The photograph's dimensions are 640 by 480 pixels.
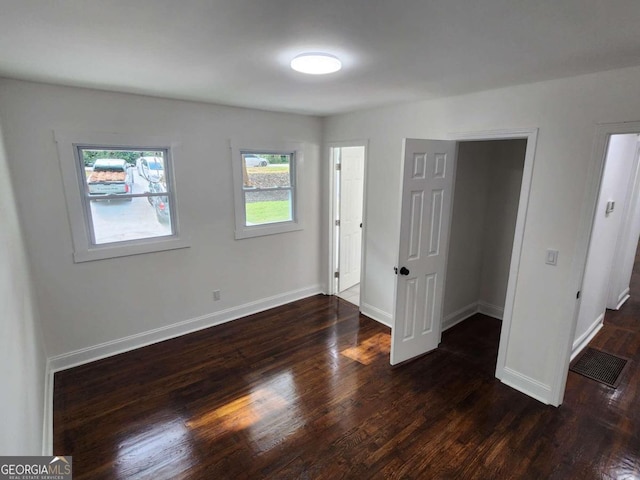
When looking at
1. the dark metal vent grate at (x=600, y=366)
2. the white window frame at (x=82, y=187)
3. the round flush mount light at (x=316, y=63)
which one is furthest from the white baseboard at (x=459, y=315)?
the white window frame at (x=82, y=187)

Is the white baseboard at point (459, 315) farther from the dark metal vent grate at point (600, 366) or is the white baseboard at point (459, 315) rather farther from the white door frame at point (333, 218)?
the dark metal vent grate at point (600, 366)

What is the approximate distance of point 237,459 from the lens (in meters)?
2.09

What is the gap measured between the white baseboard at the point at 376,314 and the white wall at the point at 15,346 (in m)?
3.13

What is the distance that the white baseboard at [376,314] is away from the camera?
152 inches

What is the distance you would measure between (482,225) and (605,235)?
114cm

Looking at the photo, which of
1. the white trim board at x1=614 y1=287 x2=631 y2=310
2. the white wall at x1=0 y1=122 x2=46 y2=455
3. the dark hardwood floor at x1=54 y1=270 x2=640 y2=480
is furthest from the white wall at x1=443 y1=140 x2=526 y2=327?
the white wall at x1=0 y1=122 x2=46 y2=455

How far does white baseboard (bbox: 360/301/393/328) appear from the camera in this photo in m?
3.86

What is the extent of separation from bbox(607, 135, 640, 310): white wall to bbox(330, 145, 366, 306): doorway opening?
307 cm

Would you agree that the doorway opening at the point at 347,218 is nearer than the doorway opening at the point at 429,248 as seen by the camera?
No

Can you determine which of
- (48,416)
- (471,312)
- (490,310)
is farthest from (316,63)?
(490,310)

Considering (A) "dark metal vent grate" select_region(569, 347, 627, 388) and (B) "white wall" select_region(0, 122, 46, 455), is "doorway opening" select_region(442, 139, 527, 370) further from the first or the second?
(B) "white wall" select_region(0, 122, 46, 455)

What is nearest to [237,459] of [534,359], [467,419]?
[467,419]

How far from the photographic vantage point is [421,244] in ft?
9.77

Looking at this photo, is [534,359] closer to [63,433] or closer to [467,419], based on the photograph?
[467,419]
